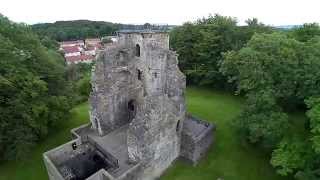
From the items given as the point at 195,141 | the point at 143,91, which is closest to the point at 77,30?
the point at 143,91

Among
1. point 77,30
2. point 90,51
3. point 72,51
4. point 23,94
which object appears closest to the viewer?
point 23,94

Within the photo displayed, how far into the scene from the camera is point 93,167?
18984 millimetres

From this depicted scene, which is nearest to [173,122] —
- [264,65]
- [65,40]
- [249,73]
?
[249,73]

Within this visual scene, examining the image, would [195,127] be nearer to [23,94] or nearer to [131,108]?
[131,108]

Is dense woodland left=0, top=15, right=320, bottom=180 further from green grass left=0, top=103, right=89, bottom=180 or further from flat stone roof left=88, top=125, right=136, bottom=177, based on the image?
flat stone roof left=88, top=125, right=136, bottom=177

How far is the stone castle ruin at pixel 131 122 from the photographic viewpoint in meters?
16.3

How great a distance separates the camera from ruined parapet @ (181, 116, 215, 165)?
60.1 feet

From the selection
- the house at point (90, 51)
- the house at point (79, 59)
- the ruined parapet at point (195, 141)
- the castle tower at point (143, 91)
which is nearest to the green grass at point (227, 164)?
the ruined parapet at point (195, 141)

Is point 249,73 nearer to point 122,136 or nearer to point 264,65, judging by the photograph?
point 264,65

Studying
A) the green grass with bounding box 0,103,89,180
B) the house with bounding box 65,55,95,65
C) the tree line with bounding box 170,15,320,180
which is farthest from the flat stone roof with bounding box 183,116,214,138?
the house with bounding box 65,55,95,65

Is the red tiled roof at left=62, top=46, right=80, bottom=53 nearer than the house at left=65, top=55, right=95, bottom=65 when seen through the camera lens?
No

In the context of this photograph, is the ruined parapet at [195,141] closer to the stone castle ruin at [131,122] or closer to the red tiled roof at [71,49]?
the stone castle ruin at [131,122]

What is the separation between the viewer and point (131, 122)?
16.5 metres

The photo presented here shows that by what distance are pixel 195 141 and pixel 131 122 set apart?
16.3 feet
